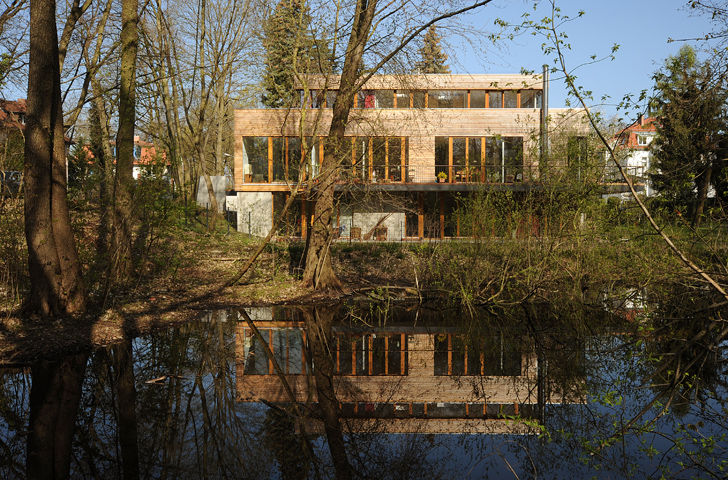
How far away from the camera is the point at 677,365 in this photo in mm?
8242

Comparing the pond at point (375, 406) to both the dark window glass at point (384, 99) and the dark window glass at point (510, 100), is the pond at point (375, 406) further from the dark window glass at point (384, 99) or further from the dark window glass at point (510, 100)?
the dark window glass at point (510, 100)

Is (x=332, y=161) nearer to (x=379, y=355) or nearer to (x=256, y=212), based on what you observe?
(x=379, y=355)

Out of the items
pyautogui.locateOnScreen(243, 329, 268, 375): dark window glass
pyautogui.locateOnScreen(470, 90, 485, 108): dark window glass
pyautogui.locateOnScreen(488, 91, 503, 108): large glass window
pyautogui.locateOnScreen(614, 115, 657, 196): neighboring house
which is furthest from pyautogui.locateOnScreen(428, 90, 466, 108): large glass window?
pyautogui.locateOnScreen(243, 329, 268, 375): dark window glass

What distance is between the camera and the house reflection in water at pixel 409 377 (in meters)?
6.37

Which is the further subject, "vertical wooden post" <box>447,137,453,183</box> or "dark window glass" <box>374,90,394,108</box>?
"dark window glass" <box>374,90,394,108</box>

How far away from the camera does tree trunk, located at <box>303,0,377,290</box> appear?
543 inches

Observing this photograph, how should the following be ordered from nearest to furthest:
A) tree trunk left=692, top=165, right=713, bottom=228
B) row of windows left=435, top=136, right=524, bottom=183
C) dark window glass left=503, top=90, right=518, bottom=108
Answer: tree trunk left=692, top=165, right=713, bottom=228, row of windows left=435, top=136, right=524, bottom=183, dark window glass left=503, top=90, right=518, bottom=108

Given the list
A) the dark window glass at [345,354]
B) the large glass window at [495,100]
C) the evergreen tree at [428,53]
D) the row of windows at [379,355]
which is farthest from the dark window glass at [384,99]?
the dark window glass at [345,354]

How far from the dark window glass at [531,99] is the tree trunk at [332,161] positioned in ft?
53.8

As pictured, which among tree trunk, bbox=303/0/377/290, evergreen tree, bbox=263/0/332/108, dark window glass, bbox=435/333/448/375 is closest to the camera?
dark window glass, bbox=435/333/448/375

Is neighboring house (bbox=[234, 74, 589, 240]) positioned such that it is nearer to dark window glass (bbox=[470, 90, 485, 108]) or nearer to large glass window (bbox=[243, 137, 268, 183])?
large glass window (bbox=[243, 137, 268, 183])

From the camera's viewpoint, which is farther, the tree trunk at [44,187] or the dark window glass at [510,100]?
the dark window glass at [510,100]

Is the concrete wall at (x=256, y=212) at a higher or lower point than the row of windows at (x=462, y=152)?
lower

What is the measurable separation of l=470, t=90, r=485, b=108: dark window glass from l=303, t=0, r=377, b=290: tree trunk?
14943mm
